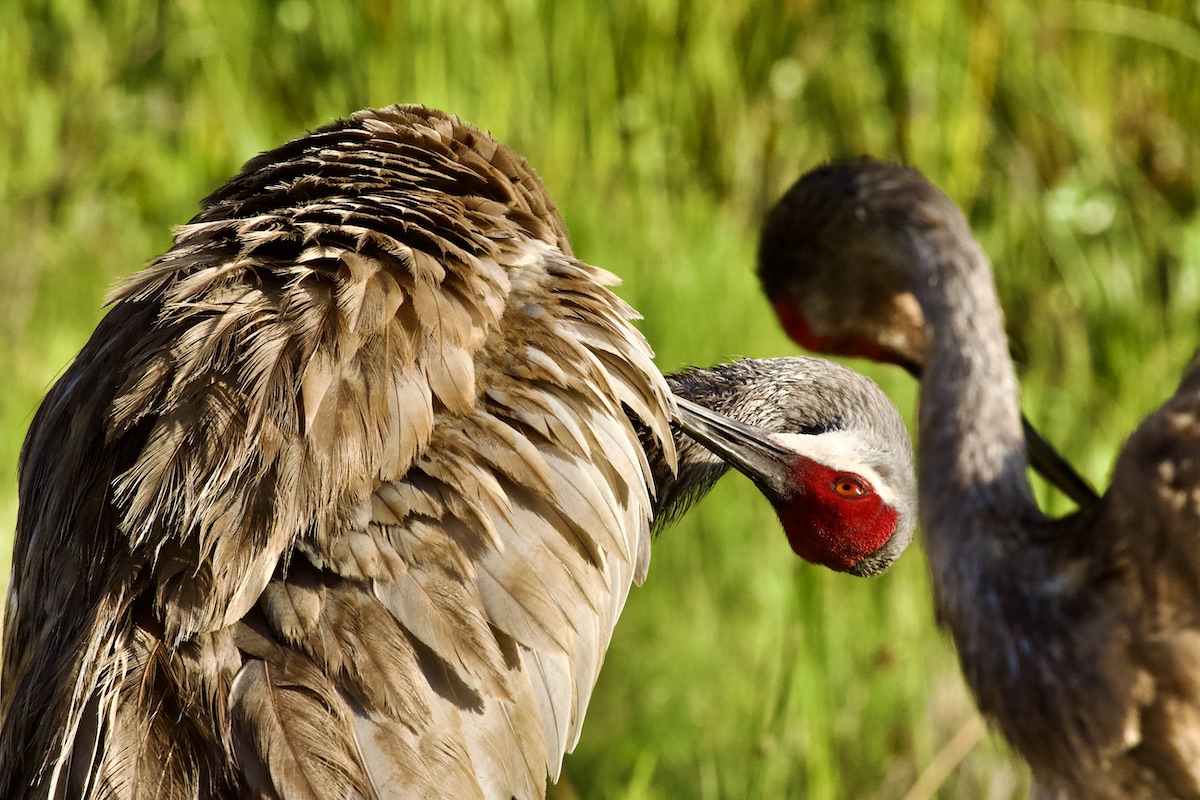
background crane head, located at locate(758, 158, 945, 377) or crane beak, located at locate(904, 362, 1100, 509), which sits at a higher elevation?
background crane head, located at locate(758, 158, 945, 377)

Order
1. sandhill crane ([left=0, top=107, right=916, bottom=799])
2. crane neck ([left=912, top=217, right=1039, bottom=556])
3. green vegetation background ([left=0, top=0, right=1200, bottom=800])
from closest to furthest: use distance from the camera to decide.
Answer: sandhill crane ([left=0, top=107, right=916, bottom=799])
crane neck ([left=912, top=217, right=1039, bottom=556])
green vegetation background ([left=0, top=0, right=1200, bottom=800])

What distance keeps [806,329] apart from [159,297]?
1.65m

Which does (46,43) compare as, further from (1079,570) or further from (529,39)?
(1079,570)

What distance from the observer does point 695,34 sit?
19.5 feet

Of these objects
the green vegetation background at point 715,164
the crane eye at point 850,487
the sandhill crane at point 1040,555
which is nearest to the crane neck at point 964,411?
the sandhill crane at point 1040,555

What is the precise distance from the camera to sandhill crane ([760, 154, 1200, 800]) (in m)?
2.42

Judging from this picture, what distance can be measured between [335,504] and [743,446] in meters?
0.92

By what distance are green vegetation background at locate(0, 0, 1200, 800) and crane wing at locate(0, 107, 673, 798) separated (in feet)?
4.82

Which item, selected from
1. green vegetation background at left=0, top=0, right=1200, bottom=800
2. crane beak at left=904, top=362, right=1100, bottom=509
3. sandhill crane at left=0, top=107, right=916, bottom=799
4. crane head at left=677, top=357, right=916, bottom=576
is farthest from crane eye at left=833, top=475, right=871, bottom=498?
green vegetation background at left=0, top=0, right=1200, bottom=800

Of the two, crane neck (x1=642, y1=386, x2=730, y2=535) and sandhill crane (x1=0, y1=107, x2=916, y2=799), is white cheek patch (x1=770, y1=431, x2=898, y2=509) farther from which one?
sandhill crane (x1=0, y1=107, x2=916, y2=799)

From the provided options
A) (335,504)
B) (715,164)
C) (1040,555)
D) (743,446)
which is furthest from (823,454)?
(715,164)

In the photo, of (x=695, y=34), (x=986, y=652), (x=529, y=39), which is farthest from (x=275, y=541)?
(x=695, y=34)

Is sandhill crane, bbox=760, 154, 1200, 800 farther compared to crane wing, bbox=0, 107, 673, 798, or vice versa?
sandhill crane, bbox=760, 154, 1200, 800

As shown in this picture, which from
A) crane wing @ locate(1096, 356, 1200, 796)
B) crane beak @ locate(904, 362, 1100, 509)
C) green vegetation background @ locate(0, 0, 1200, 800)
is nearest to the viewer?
crane wing @ locate(1096, 356, 1200, 796)
